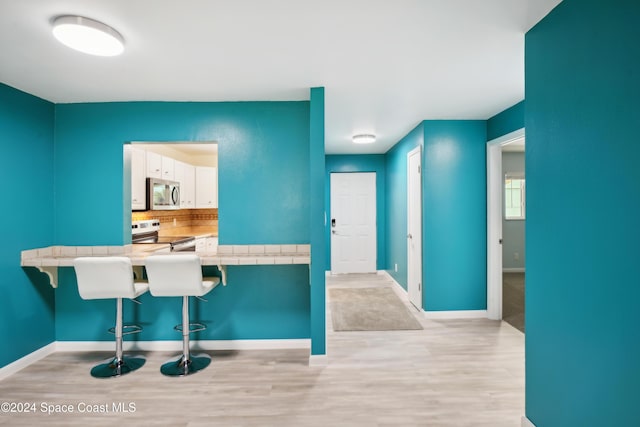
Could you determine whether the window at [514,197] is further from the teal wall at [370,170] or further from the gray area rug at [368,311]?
the gray area rug at [368,311]

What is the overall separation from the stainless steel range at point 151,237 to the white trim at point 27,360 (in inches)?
51.2

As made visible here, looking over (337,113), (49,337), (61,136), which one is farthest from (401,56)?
(49,337)

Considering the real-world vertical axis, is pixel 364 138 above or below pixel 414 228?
above

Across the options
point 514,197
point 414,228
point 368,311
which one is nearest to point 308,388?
point 368,311

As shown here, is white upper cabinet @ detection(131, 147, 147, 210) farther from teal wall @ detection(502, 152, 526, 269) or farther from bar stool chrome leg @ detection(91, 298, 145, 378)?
teal wall @ detection(502, 152, 526, 269)

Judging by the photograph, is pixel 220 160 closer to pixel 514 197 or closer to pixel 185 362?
pixel 185 362

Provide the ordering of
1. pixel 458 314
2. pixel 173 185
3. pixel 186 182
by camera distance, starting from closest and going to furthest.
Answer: pixel 458 314 < pixel 173 185 < pixel 186 182

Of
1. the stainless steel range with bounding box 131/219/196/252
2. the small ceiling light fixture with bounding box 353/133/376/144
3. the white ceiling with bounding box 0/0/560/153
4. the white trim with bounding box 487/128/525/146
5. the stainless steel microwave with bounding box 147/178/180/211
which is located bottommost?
the stainless steel range with bounding box 131/219/196/252

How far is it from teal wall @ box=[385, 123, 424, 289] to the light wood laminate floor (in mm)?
2148

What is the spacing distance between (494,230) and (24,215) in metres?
4.74

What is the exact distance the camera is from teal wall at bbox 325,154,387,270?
6711 mm

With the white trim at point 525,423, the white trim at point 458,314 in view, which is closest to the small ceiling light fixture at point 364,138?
Answer: the white trim at point 458,314

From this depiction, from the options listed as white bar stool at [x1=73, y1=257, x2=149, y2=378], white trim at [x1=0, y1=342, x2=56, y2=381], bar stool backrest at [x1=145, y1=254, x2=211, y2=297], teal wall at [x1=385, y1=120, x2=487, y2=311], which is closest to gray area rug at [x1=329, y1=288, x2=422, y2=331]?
teal wall at [x1=385, y1=120, x2=487, y2=311]

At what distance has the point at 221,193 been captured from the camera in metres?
3.29
